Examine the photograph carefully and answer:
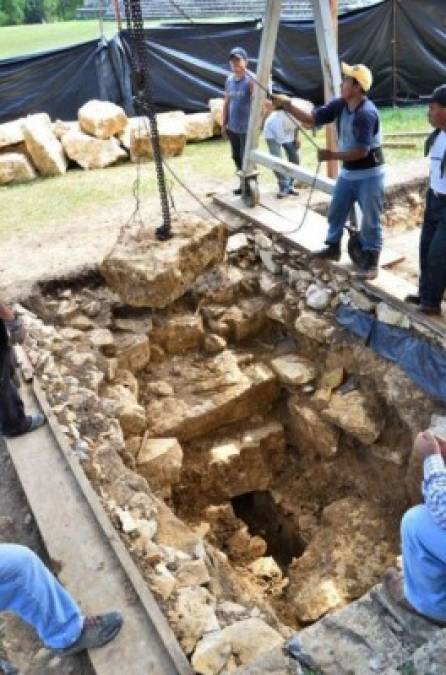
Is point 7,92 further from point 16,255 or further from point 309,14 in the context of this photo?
point 309,14

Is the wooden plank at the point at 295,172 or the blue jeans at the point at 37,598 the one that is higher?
the wooden plank at the point at 295,172

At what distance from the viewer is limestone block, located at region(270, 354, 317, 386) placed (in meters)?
6.22

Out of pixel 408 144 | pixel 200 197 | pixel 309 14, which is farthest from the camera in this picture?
pixel 309 14

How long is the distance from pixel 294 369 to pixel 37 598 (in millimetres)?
3728

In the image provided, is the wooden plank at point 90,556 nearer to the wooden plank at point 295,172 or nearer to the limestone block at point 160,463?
the limestone block at point 160,463

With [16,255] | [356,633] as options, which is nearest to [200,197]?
[16,255]

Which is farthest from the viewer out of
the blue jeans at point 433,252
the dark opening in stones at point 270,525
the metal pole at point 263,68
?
the metal pole at point 263,68

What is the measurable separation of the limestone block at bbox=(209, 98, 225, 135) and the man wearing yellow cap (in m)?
6.30

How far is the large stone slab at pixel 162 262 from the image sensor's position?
6.14m

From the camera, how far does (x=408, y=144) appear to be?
9977 mm

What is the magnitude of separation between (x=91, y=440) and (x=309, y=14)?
44.5ft

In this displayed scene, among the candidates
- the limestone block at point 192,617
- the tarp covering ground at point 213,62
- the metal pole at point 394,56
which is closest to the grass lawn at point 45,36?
the tarp covering ground at point 213,62

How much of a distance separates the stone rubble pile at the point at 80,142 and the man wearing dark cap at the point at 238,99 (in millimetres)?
2561

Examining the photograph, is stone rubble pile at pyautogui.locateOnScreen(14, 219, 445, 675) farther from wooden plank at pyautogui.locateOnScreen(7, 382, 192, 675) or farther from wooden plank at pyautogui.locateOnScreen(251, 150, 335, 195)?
wooden plank at pyautogui.locateOnScreen(251, 150, 335, 195)
